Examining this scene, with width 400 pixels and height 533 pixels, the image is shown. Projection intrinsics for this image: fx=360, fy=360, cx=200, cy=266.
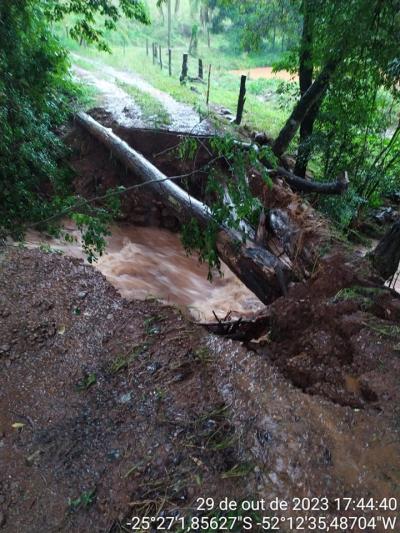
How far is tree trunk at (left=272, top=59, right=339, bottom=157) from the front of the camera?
6.62 meters

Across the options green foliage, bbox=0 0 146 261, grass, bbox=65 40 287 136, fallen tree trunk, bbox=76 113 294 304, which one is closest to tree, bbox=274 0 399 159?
grass, bbox=65 40 287 136

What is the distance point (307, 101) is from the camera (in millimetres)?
7301

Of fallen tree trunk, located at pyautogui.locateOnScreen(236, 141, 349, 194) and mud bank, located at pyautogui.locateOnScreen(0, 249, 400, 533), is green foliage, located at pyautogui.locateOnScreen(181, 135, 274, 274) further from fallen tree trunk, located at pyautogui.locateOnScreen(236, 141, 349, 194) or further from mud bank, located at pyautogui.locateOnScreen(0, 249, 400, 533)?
fallen tree trunk, located at pyautogui.locateOnScreen(236, 141, 349, 194)

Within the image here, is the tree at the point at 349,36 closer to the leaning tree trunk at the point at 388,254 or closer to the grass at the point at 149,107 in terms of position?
the leaning tree trunk at the point at 388,254

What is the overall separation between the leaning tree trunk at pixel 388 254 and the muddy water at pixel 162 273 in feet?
7.15

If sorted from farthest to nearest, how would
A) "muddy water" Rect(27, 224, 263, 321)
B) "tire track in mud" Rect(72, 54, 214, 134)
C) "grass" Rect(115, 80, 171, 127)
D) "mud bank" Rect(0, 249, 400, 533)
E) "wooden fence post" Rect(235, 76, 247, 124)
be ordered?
1. "wooden fence post" Rect(235, 76, 247, 124)
2. "grass" Rect(115, 80, 171, 127)
3. "tire track in mud" Rect(72, 54, 214, 134)
4. "muddy water" Rect(27, 224, 263, 321)
5. "mud bank" Rect(0, 249, 400, 533)

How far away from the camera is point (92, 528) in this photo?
2.12 m

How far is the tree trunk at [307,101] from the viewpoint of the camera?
6.62 metres

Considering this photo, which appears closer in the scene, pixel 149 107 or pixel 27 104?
pixel 27 104

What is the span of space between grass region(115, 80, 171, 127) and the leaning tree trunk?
6375mm

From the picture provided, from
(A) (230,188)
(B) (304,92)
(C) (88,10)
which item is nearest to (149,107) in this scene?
(B) (304,92)

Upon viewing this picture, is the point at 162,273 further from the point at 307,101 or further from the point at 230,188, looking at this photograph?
the point at 307,101

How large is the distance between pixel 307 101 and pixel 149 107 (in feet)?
15.2

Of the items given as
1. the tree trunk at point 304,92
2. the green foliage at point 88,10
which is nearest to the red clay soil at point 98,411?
the green foliage at point 88,10
